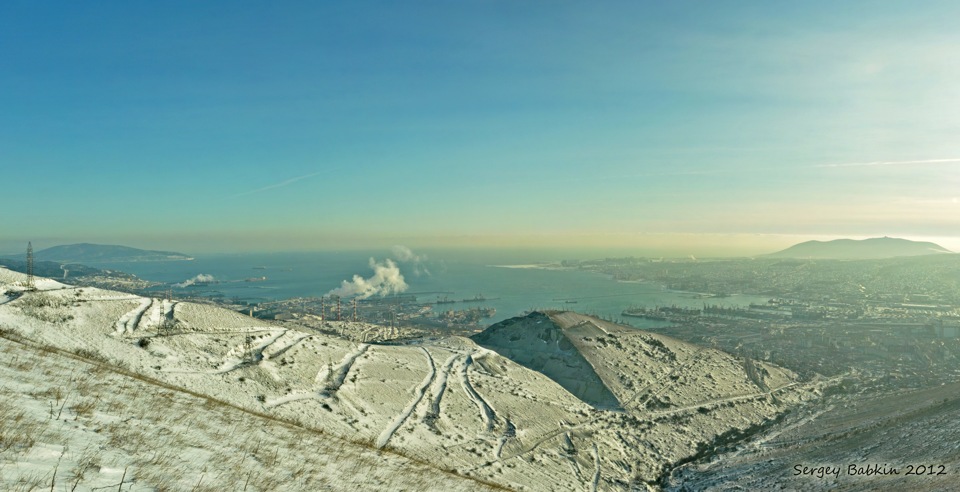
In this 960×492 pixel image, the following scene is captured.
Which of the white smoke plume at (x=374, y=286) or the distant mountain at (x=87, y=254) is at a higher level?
the distant mountain at (x=87, y=254)

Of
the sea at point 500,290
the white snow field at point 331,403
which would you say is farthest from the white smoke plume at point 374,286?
the white snow field at point 331,403

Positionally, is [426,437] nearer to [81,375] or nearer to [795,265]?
[81,375]

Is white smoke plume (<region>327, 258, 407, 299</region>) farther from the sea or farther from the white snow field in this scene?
the white snow field

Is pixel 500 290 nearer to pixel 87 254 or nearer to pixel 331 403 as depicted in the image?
pixel 331 403

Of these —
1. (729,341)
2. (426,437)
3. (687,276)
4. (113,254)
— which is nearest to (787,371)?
(729,341)

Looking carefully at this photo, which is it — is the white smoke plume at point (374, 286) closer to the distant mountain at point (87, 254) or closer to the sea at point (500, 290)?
the sea at point (500, 290)

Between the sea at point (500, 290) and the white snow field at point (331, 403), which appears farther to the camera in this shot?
the sea at point (500, 290)

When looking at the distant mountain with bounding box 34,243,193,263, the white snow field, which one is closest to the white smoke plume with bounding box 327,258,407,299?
the distant mountain with bounding box 34,243,193,263
